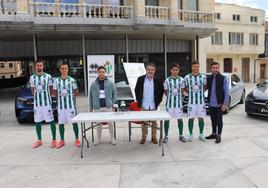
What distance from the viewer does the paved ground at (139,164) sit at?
449cm

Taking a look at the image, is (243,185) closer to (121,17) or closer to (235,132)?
(235,132)

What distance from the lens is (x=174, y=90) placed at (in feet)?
21.3

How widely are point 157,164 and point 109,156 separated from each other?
1011 mm

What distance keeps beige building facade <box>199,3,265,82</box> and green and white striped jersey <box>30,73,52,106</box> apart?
27.4m

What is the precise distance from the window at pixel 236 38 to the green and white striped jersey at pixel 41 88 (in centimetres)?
3035

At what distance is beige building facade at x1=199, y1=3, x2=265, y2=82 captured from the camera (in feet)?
108

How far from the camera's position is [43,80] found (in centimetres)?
634

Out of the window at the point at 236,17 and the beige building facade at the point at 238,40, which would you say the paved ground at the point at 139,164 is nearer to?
the beige building facade at the point at 238,40

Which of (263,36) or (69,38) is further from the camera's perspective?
(263,36)

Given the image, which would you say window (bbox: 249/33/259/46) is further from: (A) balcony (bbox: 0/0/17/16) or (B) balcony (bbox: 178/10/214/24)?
(A) balcony (bbox: 0/0/17/16)

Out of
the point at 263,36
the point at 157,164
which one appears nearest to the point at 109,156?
the point at 157,164

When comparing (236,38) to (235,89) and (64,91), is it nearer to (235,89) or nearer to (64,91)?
(235,89)

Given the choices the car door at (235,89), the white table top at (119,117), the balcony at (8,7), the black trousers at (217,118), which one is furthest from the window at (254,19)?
the white table top at (119,117)

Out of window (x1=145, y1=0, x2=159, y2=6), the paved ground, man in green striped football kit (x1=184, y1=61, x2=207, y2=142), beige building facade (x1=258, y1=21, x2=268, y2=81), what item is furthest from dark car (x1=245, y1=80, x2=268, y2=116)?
beige building facade (x1=258, y1=21, x2=268, y2=81)
